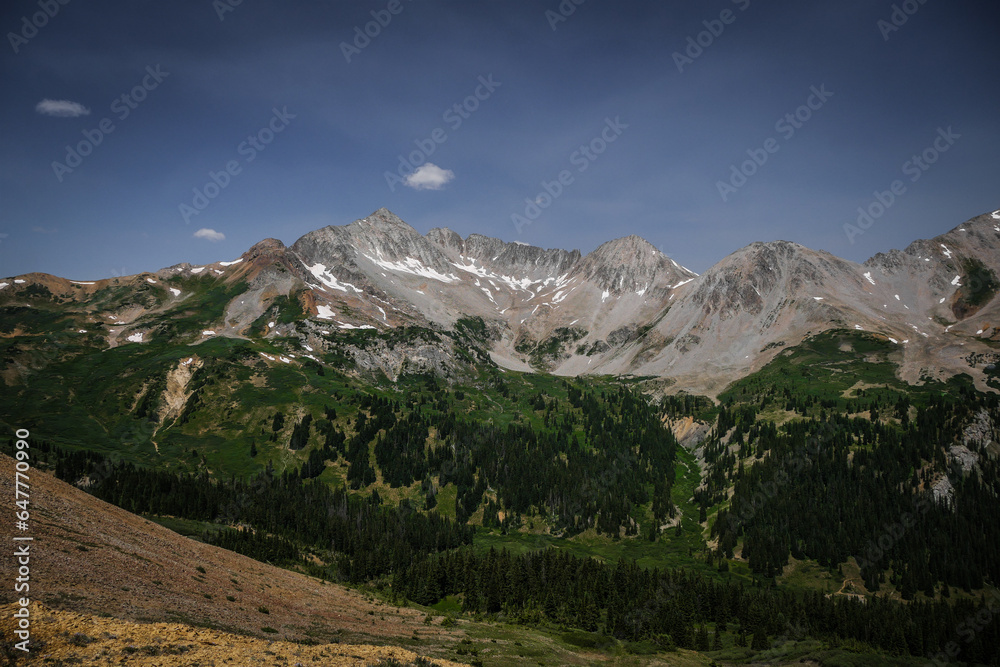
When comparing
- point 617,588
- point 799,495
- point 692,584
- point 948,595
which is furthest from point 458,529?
point 948,595

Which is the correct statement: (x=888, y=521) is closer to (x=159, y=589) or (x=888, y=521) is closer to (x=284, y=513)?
(x=284, y=513)

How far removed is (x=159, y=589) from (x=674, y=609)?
108934 mm

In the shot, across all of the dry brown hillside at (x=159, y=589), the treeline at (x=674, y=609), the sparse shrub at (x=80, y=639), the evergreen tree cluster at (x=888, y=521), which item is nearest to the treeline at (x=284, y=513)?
the treeline at (x=674, y=609)

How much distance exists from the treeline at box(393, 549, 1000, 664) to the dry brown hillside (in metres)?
50.2

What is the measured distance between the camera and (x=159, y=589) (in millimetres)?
44250

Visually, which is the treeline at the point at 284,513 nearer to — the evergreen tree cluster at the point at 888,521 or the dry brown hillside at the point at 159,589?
the dry brown hillside at the point at 159,589

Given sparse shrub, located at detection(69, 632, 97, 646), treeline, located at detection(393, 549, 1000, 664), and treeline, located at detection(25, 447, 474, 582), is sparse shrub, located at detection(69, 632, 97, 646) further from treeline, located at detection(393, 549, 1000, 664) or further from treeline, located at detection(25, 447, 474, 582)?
treeline, located at detection(25, 447, 474, 582)

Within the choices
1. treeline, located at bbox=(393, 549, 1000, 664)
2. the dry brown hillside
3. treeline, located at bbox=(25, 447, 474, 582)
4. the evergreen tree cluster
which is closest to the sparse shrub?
the dry brown hillside

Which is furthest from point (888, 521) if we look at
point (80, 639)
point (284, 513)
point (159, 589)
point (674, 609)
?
point (80, 639)

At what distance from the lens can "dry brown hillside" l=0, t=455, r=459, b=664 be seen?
34138mm

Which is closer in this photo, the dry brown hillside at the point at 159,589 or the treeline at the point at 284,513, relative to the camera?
the dry brown hillside at the point at 159,589

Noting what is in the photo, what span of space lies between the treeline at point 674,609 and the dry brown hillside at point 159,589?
5020cm

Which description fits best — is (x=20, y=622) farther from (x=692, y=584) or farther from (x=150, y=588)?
(x=692, y=584)

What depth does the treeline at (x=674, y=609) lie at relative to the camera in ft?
364
